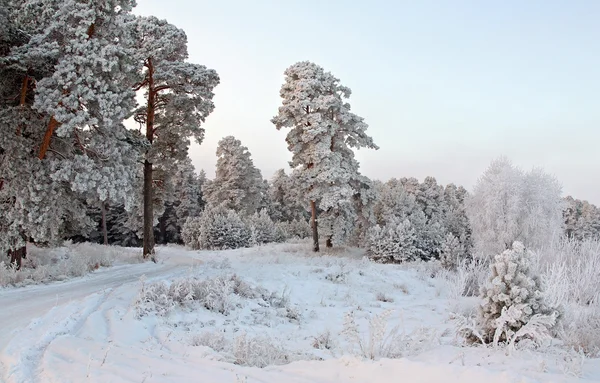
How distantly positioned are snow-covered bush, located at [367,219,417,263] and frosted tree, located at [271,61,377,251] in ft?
10.8

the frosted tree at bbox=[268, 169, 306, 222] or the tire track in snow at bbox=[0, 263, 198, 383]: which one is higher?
the frosted tree at bbox=[268, 169, 306, 222]

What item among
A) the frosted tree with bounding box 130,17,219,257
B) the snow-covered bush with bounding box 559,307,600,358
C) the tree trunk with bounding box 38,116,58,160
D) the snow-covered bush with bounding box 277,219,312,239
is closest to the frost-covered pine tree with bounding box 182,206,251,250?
the snow-covered bush with bounding box 277,219,312,239

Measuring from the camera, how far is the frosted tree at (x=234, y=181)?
4697 cm

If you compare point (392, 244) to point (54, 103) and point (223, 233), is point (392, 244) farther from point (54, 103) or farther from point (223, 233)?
point (54, 103)

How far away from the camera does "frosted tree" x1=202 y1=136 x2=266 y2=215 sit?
47.0m

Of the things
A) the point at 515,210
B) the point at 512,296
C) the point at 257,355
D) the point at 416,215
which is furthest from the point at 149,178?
the point at 416,215

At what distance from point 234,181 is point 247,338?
41.2m

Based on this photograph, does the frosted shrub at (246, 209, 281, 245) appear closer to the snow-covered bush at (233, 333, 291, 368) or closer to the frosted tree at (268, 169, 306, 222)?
the frosted tree at (268, 169, 306, 222)

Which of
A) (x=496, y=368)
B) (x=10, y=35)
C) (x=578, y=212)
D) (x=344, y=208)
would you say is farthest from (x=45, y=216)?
(x=578, y=212)

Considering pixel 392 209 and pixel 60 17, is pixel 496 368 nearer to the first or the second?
pixel 60 17

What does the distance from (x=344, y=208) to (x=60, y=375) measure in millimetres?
22768

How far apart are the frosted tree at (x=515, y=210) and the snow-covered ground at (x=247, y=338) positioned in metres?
18.0

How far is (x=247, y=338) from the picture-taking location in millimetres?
6402

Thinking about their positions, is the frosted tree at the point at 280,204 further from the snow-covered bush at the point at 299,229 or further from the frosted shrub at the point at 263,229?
the frosted shrub at the point at 263,229
